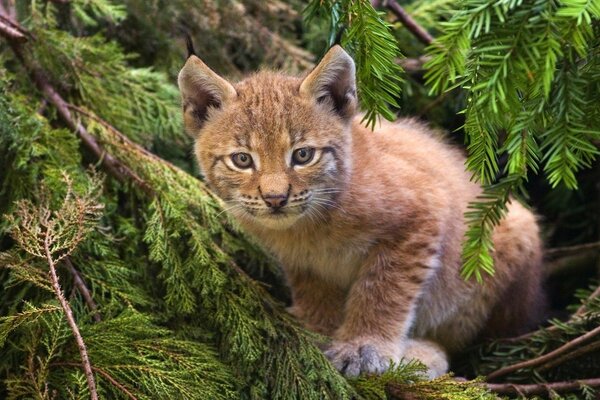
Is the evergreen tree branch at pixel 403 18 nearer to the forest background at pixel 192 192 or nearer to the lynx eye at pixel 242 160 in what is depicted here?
the forest background at pixel 192 192

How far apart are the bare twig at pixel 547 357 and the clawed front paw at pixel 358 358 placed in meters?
0.54

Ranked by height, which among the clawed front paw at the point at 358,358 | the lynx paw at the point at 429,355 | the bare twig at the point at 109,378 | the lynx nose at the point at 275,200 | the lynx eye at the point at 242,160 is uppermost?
the lynx eye at the point at 242,160

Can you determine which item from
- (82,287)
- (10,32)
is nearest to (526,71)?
(82,287)

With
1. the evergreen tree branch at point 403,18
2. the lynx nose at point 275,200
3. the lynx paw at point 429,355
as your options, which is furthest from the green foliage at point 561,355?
the evergreen tree branch at point 403,18

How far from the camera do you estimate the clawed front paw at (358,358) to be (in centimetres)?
349

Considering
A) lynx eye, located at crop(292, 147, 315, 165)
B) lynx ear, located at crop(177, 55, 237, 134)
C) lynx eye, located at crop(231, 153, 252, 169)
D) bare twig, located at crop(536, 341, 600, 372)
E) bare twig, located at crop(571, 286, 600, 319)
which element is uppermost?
lynx ear, located at crop(177, 55, 237, 134)

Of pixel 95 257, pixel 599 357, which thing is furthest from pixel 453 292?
pixel 95 257

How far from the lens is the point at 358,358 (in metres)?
3.53

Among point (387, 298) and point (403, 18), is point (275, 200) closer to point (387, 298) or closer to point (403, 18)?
point (387, 298)

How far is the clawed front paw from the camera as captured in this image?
3.49 meters

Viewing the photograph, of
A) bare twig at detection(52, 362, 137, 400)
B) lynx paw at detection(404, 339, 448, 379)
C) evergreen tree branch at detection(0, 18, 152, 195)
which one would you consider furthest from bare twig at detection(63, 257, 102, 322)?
lynx paw at detection(404, 339, 448, 379)

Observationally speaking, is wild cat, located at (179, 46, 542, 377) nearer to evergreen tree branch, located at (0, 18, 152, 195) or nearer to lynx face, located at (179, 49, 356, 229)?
lynx face, located at (179, 49, 356, 229)

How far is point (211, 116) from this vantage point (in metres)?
3.54

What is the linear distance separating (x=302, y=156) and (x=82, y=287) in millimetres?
1088
